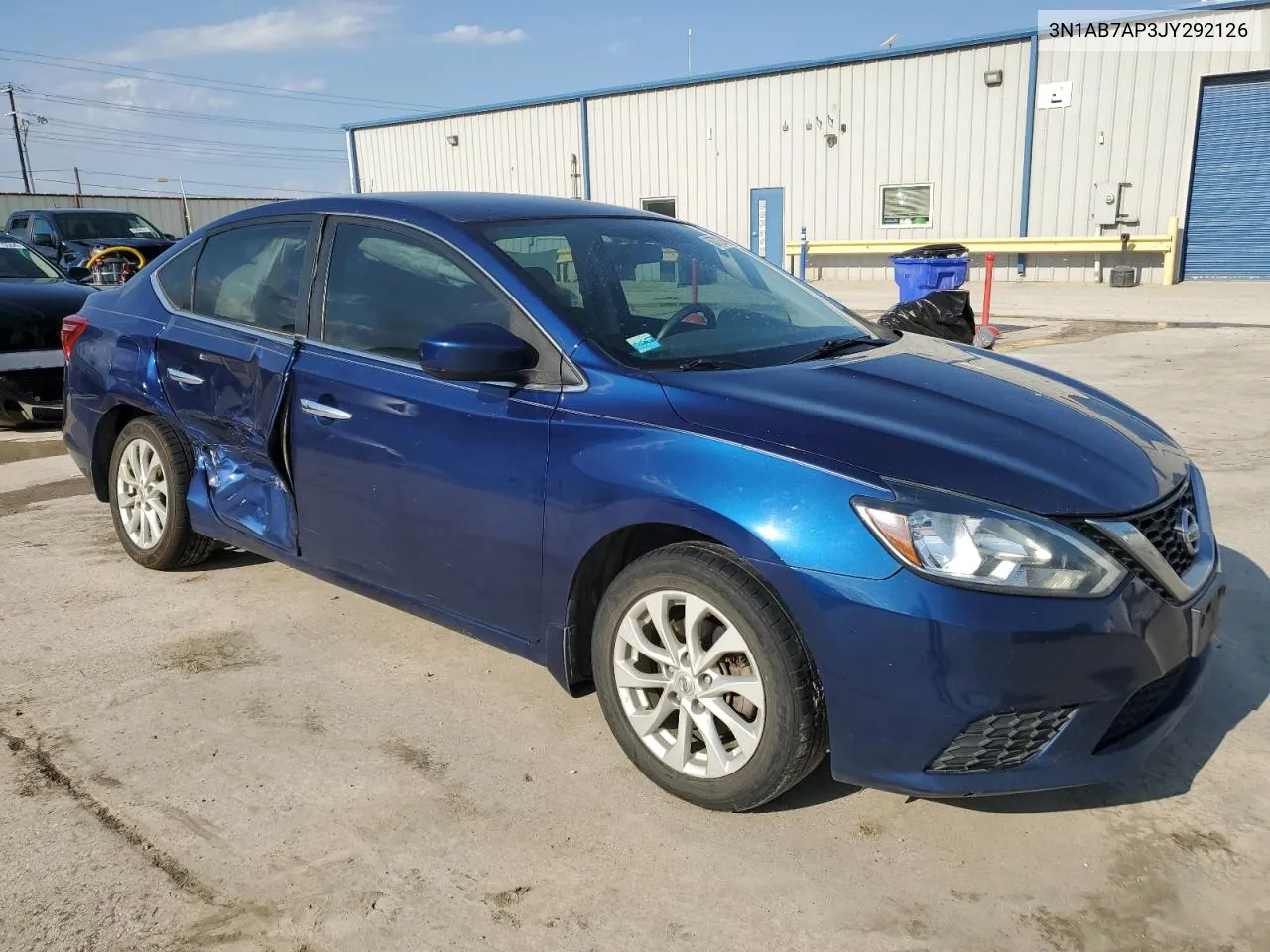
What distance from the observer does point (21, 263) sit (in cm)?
873

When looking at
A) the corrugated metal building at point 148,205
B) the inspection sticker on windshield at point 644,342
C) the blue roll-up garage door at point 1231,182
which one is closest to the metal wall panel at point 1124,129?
the blue roll-up garage door at point 1231,182

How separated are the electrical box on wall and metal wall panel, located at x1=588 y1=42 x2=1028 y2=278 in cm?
151

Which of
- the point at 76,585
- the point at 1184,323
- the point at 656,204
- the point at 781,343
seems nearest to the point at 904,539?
the point at 781,343

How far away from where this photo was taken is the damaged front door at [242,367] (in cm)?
364

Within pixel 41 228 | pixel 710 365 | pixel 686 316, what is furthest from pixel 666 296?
pixel 41 228

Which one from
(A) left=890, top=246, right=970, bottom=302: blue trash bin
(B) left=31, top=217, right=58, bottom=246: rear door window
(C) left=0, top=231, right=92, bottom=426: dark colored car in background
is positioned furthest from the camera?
(B) left=31, top=217, right=58, bottom=246: rear door window

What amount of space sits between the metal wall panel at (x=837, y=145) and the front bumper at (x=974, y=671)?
19.8m

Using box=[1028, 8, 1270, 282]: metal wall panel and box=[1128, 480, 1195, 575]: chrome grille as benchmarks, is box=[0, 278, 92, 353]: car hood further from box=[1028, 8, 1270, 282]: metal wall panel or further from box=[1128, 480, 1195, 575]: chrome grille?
box=[1028, 8, 1270, 282]: metal wall panel

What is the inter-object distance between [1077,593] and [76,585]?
13.5 ft

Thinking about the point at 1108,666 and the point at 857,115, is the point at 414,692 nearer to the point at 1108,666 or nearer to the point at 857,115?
the point at 1108,666

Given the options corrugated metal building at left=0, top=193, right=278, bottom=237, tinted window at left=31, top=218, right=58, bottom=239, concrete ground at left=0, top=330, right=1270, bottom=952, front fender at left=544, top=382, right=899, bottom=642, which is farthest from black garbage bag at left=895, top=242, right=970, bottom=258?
corrugated metal building at left=0, top=193, right=278, bottom=237

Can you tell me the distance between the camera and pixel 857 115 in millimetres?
21594

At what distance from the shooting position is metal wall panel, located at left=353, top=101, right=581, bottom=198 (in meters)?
26.7

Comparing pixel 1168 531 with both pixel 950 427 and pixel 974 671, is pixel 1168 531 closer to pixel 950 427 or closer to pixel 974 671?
pixel 950 427
